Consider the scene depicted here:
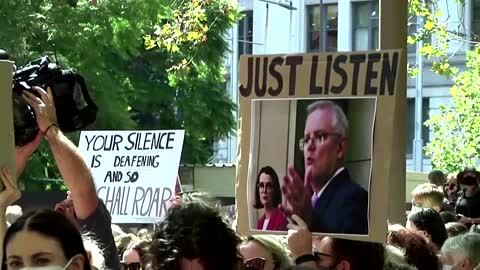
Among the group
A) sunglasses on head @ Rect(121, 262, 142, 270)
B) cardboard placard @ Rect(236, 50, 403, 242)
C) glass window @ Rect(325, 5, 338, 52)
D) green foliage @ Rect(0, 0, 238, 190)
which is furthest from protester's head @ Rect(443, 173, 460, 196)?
glass window @ Rect(325, 5, 338, 52)

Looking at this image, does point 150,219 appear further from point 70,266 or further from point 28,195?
point 70,266

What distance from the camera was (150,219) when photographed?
9.29 meters

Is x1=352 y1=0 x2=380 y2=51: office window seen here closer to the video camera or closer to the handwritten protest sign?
the handwritten protest sign

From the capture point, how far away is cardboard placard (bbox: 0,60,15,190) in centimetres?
408

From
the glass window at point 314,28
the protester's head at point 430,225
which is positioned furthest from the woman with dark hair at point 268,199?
the glass window at point 314,28

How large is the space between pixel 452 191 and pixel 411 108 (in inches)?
1106

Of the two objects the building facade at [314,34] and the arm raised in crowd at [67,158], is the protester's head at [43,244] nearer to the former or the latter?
the arm raised in crowd at [67,158]

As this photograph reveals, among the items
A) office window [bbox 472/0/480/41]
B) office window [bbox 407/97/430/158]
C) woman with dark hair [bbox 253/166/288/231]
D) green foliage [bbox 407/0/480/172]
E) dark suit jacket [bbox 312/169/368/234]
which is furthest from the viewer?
office window [bbox 407/97/430/158]

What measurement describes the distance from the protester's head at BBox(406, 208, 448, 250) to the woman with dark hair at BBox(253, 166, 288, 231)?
2026 mm

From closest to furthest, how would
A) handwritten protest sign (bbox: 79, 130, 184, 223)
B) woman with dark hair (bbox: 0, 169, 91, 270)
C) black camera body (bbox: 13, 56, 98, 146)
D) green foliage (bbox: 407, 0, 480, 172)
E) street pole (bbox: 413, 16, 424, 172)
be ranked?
woman with dark hair (bbox: 0, 169, 91, 270) → black camera body (bbox: 13, 56, 98, 146) → handwritten protest sign (bbox: 79, 130, 184, 223) → green foliage (bbox: 407, 0, 480, 172) → street pole (bbox: 413, 16, 424, 172)

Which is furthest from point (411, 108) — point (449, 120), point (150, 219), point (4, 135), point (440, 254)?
point (4, 135)

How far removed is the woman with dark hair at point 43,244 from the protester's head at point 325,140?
1343 mm

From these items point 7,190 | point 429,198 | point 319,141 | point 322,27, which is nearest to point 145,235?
point 7,190

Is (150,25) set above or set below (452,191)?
above
